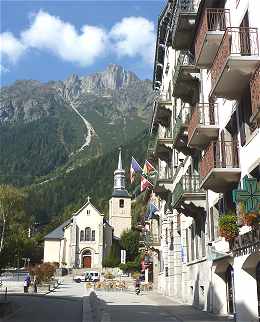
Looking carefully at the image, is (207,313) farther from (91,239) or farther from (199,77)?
A: (91,239)

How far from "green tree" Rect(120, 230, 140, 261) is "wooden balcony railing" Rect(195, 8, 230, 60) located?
9856 cm

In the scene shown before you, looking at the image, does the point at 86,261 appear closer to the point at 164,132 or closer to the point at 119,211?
the point at 119,211

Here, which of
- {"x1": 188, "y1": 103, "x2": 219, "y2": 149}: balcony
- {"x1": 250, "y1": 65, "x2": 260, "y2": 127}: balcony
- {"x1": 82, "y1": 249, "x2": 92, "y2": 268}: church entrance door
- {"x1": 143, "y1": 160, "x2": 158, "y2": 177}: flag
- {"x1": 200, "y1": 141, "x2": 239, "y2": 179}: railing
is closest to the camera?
{"x1": 250, "y1": 65, "x2": 260, "y2": 127}: balcony

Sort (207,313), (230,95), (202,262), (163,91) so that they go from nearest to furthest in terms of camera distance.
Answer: (230,95)
(207,313)
(202,262)
(163,91)

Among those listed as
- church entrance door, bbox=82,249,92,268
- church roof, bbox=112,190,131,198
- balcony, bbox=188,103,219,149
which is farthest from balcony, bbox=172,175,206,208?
church roof, bbox=112,190,131,198

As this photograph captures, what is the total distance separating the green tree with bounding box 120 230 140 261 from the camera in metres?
117

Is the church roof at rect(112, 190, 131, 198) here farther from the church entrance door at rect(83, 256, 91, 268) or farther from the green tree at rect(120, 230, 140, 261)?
the church entrance door at rect(83, 256, 91, 268)

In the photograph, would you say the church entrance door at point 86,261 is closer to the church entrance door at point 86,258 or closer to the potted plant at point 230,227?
the church entrance door at point 86,258

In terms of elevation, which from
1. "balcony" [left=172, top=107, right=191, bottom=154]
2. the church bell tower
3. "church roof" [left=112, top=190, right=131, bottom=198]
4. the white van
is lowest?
the white van

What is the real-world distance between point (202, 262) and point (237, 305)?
774 cm

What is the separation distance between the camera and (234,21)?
18.1 m

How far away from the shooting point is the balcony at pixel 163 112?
37.4 metres

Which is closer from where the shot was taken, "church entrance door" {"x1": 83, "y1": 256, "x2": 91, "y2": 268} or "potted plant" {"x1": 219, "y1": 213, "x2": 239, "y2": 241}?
"potted plant" {"x1": 219, "y1": 213, "x2": 239, "y2": 241}

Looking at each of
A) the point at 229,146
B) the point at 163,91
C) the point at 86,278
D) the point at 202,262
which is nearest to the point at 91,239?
the point at 86,278
